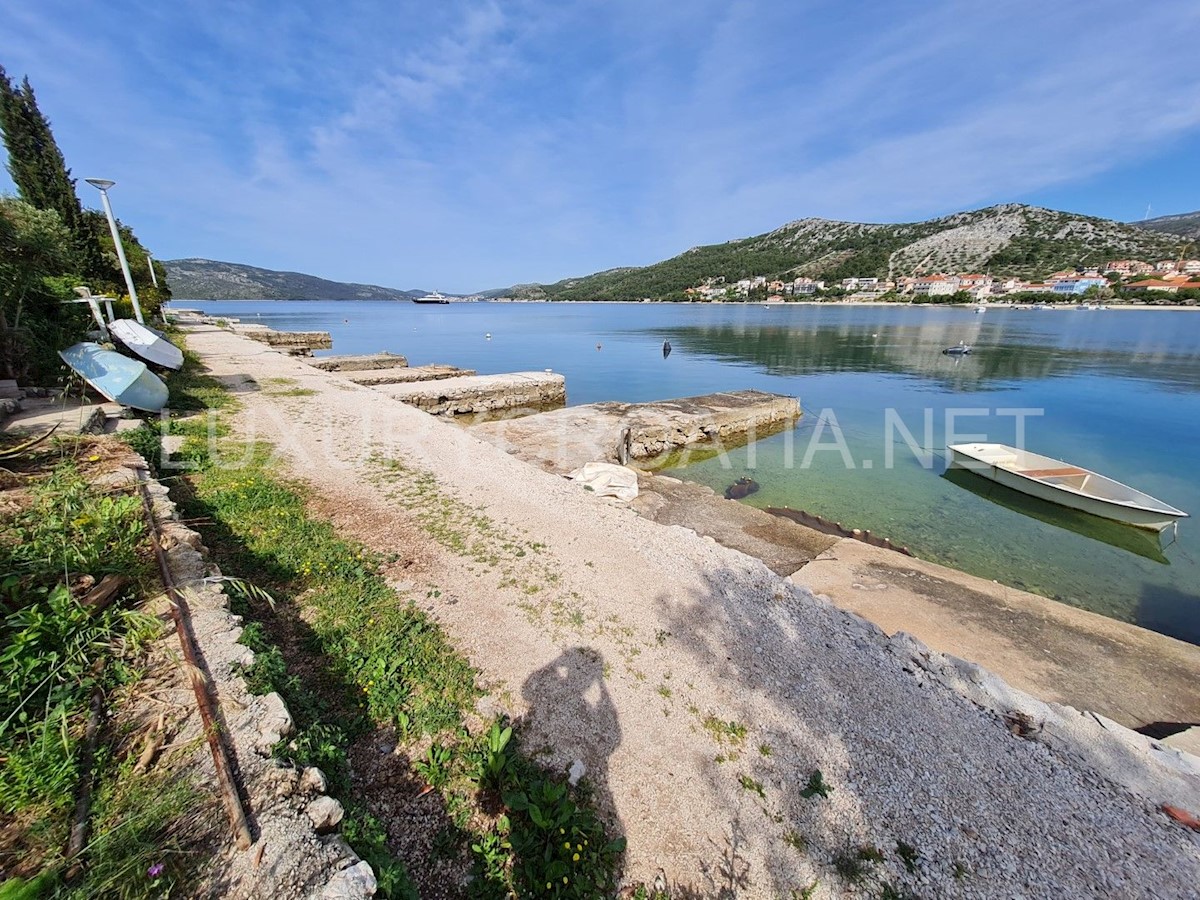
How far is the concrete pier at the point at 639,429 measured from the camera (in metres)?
12.8

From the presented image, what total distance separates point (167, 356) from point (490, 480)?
999cm

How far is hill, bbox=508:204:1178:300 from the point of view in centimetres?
12300

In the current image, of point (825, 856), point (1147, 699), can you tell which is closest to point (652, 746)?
point (825, 856)

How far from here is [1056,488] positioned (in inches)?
462

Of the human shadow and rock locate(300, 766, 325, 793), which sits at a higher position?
rock locate(300, 766, 325, 793)

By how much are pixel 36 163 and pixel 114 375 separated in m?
27.8

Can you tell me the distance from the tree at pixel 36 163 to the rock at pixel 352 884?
111 feet

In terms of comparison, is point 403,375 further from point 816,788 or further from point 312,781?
point 816,788

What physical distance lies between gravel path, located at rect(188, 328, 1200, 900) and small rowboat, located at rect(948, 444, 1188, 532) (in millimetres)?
10770

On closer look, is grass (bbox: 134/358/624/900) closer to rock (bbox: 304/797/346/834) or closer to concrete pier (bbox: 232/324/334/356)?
rock (bbox: 304/797/346/834)

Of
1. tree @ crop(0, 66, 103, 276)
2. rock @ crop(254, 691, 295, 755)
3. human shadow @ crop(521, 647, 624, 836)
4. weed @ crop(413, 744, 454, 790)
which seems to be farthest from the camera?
tree @ crop(0, 66, 103, 276)

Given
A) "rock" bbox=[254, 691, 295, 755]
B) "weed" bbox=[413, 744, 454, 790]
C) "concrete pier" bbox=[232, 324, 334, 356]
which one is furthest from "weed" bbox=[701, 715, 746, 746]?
"concrete pier" bbox=[232, 324, 334, 356]

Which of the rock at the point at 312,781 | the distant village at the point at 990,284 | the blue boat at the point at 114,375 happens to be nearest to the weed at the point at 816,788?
the rock at the point at 312,781

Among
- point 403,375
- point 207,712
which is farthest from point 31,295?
point 207,712
